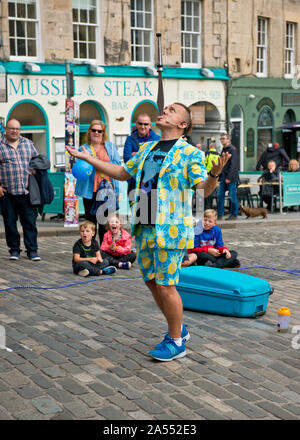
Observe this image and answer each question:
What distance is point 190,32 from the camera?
24672 millimetres

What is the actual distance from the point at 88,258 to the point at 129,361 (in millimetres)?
3813

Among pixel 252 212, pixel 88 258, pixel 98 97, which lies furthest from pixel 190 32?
pixel 88 258

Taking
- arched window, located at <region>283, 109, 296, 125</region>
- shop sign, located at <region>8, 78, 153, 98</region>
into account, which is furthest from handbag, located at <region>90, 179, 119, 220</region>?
arched window, located at <region>283, 109, 296, 125</region>

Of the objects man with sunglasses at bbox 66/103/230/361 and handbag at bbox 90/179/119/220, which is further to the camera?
handbag at bbox 90/179/119/220

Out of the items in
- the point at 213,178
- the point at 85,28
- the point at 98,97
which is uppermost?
the point at 85,28

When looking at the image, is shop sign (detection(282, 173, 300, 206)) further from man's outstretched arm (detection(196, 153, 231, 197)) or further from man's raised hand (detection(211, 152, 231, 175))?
man's raised hand (detection(211, 152, 231, 175))

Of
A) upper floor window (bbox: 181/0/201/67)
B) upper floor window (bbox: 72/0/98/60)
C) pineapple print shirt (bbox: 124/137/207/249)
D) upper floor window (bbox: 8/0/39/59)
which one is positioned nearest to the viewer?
pineapple print shirt (bbox: 124/137/207/249)

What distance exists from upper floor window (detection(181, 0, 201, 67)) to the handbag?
15980mm

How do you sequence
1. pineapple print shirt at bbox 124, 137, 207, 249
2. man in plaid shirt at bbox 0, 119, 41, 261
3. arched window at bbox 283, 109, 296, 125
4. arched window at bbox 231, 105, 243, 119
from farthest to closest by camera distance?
arched window at bbox 283, 109, 296, 125, arched window at bbox 231, 105, 243, 119, man in plaid shirt at bbox 0, 119, 41, 261, pineapple print shirt at bbox 124, 137, 207, 249

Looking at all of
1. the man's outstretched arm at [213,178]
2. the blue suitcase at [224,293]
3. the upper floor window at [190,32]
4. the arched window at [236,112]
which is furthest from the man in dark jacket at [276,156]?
the man's outstretched arm at [213,178]

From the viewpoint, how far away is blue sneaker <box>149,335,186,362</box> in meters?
5.15

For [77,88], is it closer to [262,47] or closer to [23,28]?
[23,28]

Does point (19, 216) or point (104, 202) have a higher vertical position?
point (104, 202)

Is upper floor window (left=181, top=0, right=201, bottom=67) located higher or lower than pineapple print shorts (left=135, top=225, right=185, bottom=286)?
higher
